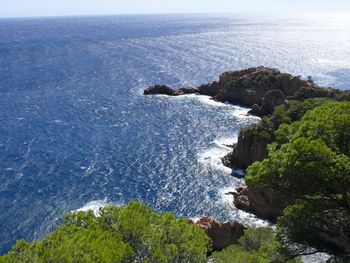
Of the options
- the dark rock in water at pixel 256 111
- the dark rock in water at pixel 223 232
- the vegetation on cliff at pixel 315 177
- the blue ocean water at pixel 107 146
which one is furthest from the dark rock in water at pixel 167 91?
the vegetation on cliff at pixel 315 177

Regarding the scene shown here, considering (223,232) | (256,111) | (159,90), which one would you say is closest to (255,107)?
(256,111)

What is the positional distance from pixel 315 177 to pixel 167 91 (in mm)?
109317

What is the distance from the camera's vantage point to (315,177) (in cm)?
2858

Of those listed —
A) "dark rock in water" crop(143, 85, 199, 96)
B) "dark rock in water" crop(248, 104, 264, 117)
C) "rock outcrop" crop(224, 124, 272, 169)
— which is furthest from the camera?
"dark rock in water" crop(143, 85, 199, 96)

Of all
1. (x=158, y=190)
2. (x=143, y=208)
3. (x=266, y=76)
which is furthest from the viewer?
(x=266, y=76)

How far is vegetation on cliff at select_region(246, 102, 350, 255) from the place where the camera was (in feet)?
91.6

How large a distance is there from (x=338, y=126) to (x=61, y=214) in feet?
155

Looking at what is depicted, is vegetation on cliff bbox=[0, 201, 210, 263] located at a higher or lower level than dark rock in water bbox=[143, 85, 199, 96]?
higher

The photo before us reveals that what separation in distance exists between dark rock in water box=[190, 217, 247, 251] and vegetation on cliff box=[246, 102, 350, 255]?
22.7 metres

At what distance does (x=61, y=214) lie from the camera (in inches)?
2483

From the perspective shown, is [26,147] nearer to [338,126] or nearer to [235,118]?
[235,118]

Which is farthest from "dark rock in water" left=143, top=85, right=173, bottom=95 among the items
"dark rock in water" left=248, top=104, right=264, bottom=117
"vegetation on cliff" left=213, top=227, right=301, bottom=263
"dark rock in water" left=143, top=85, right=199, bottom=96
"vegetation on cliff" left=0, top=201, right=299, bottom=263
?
"vegetation on cliff" left=0, top=201, right=299, bottom=263

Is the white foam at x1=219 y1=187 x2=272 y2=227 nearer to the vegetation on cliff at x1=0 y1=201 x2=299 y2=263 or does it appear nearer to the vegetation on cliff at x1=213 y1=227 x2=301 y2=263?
the vegetation on cliff at x1=213 y1=227 x2=301 y2=263

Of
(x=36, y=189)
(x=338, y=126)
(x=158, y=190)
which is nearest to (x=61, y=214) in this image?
(x=36, y=189)
